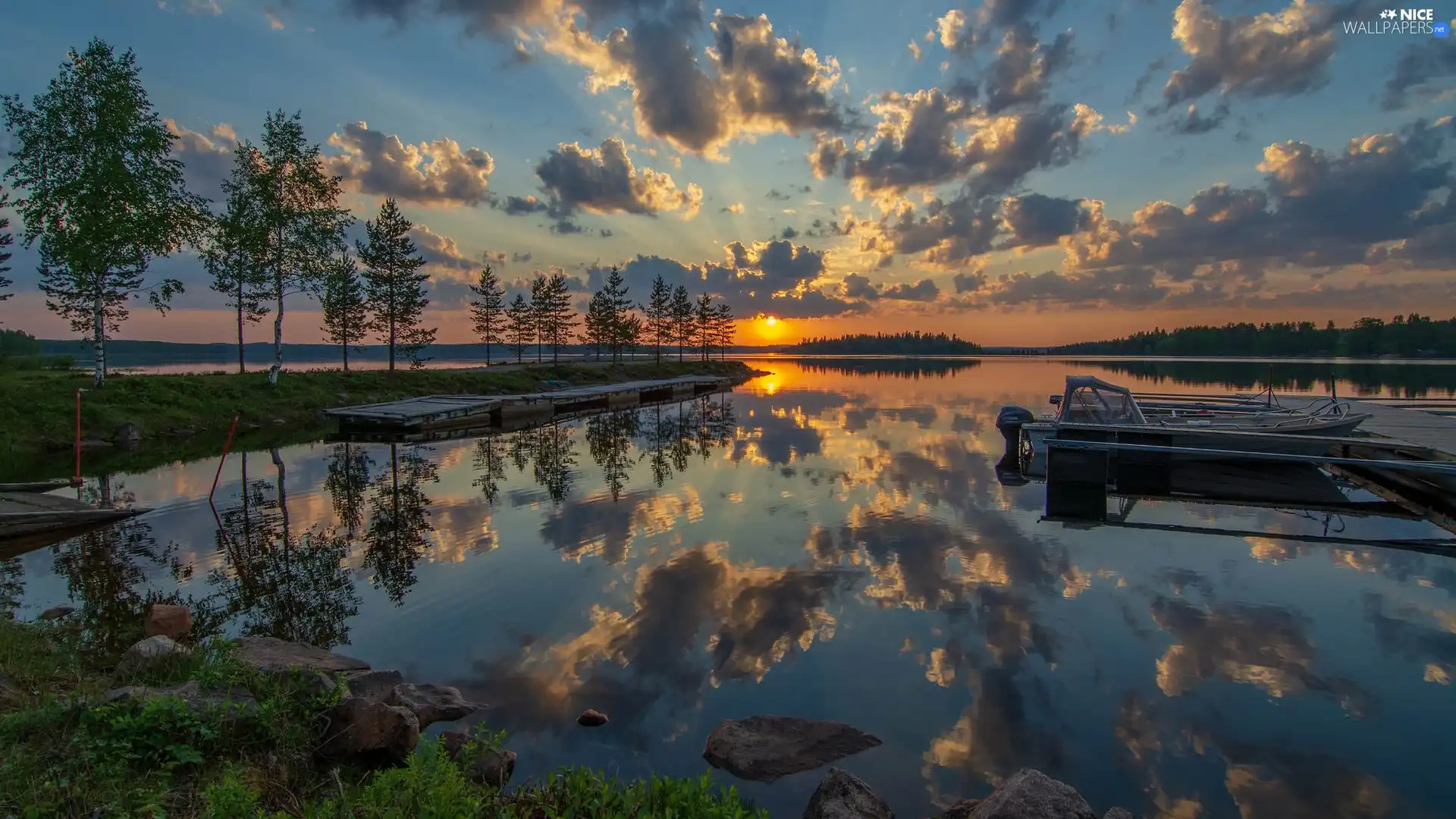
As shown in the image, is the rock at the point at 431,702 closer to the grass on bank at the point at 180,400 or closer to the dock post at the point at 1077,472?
the dock post at the point at 1077,472

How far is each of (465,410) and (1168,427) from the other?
3564 centimetres

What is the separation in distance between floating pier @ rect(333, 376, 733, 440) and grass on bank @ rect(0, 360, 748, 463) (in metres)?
3.17

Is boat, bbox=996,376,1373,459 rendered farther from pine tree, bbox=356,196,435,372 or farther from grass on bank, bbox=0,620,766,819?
pine tree, bbox=356,196,435,372

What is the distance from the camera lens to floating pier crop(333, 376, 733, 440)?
35719 mm

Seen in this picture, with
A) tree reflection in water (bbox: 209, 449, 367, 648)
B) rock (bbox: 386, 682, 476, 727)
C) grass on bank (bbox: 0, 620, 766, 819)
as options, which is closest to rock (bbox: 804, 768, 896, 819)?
grass on bank (bbox: 0, 620, 766, 819)

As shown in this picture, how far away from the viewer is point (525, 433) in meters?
37.0

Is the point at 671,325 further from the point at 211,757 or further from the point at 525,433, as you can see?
the point at 211,757

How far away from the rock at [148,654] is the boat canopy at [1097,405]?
25.2 m

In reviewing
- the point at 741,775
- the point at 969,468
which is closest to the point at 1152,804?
the point at 741,775

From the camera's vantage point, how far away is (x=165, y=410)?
32.8 meters

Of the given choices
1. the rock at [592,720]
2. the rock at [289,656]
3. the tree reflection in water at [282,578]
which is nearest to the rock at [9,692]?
the rock at [289,656]

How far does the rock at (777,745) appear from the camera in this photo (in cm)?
712

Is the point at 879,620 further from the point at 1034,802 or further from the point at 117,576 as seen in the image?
the point at 117,576

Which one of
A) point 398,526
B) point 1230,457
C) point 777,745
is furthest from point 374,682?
point 1230,457
